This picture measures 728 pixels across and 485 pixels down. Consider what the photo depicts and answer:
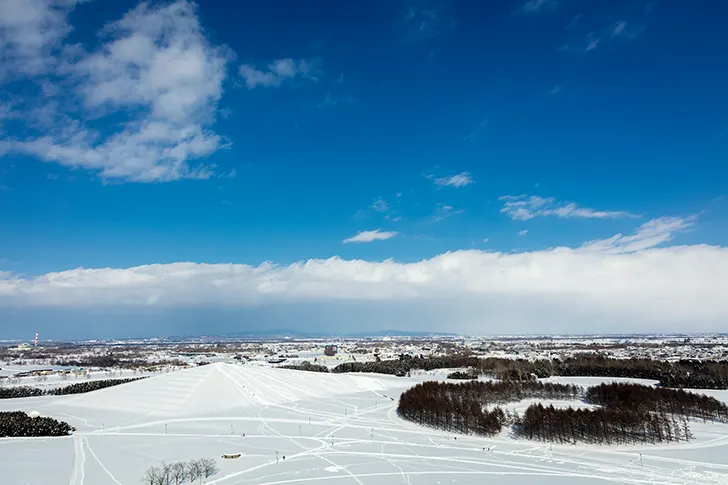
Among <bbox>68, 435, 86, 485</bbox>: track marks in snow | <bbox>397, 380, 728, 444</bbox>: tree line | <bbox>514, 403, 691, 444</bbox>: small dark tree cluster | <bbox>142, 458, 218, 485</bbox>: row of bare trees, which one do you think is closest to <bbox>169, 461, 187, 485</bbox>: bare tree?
<bbox>142, 458, 218, 485</bbox>: row of bare trees

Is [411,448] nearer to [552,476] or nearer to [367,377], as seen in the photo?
[552,476]

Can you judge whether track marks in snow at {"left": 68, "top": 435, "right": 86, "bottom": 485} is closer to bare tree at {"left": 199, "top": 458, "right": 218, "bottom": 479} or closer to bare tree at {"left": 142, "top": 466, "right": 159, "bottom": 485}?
bare tree at {"left": 142, "top": 466, "right": 159, "bottom": 485}

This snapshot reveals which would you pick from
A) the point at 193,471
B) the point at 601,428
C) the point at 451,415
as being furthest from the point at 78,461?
the point at 601,428

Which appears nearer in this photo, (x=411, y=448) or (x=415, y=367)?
(x=411, y=448)

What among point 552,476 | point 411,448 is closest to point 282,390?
point 411,448

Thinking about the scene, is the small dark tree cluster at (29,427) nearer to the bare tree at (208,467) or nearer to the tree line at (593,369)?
the bare tree at (208,467)
